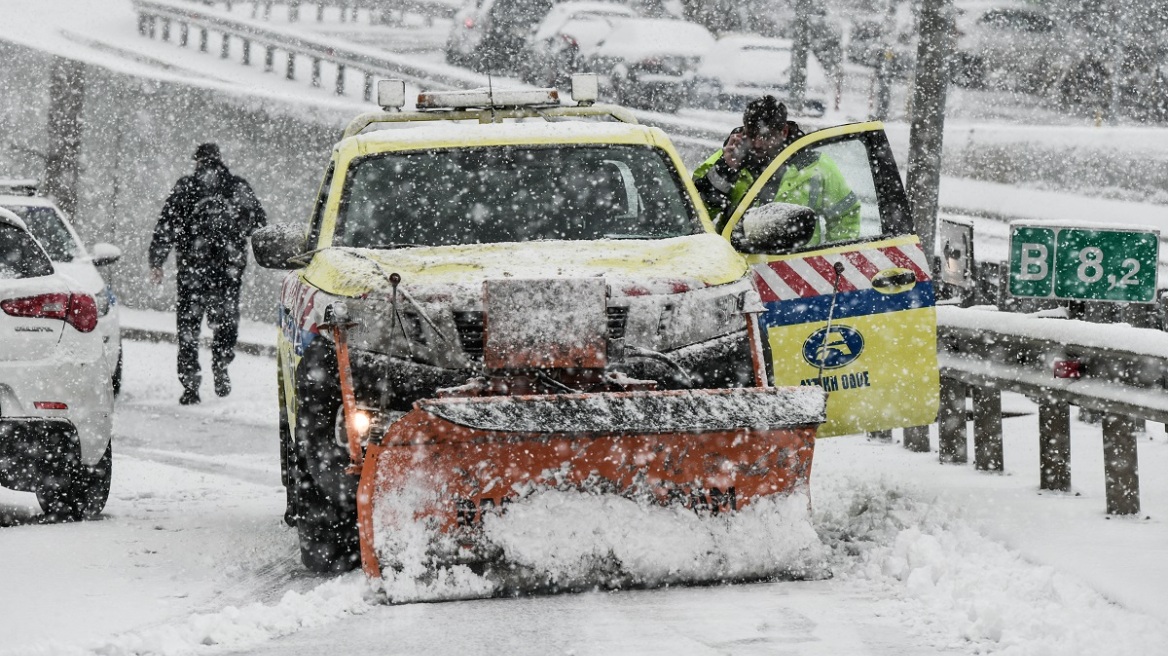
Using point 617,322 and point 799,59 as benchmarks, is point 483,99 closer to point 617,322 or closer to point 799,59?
point 617,322

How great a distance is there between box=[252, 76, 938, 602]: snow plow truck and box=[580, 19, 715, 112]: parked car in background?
1965 cm

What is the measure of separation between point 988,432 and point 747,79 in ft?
62.3

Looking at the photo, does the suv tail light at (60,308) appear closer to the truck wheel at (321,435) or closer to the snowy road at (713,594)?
the snowy road at (713,594)

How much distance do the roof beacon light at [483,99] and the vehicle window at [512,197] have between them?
2.80 feet

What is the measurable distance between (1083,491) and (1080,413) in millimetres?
3528

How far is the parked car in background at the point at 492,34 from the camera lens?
3250 cm

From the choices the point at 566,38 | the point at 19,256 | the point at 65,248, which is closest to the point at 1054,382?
the point at 19,256

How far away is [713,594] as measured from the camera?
271 inches

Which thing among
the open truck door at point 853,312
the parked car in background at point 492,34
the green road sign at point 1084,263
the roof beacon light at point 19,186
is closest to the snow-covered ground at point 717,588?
the open truck door at point 853,312

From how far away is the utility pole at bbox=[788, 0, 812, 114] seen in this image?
89.7 ft

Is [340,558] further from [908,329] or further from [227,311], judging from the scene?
[227,311]

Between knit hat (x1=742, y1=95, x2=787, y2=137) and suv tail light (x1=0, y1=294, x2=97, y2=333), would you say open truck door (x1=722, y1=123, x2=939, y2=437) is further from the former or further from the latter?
suv tail light (x1=0, y1=294, x2=97, y2=333)

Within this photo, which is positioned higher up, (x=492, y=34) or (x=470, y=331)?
(x=470, y=331)


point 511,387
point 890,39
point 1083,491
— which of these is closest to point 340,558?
point 511,387
